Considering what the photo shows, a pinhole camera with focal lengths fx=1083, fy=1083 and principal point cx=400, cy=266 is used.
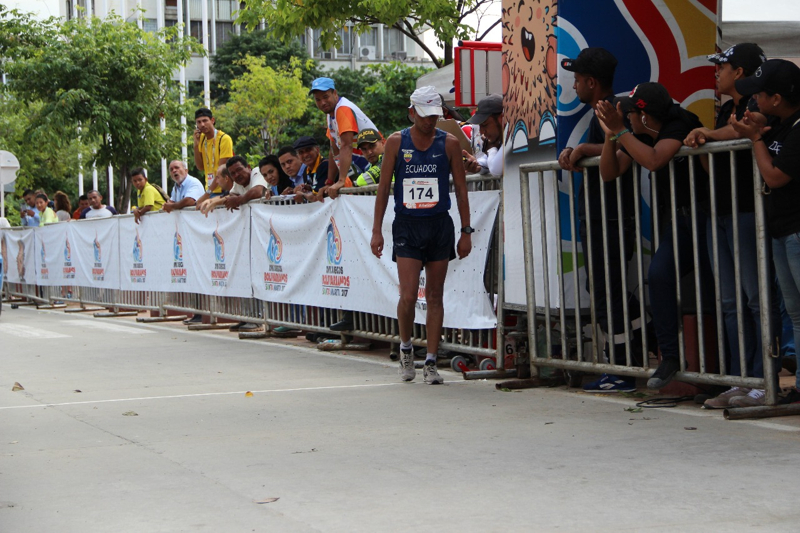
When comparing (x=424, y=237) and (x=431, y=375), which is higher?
(x=424, y=237)

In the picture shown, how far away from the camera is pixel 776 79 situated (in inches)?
213

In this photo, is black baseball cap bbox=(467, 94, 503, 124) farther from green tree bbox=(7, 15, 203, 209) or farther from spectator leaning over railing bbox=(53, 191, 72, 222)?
green tree bbox=(7, 15, 203, 209)

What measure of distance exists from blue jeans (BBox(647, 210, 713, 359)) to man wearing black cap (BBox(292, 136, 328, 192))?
5.06 metres

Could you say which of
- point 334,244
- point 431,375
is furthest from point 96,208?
point 431,375

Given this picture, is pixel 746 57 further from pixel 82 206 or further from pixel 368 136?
pixel 82 206

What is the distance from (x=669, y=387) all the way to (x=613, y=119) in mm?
1697

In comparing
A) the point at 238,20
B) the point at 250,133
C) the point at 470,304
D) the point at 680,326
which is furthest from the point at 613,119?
the point at 250,133

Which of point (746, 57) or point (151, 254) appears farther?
point (151, 254)

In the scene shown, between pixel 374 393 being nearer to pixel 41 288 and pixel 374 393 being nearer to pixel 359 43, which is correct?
pixel 41 288

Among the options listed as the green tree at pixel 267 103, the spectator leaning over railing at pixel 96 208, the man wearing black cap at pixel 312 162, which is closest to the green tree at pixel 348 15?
the spectator leaning over railing at pixel 96 208

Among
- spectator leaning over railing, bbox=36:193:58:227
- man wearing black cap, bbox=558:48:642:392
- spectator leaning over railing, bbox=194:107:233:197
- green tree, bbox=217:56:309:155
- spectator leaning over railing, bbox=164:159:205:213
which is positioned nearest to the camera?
man wearing black cap, bbox=558:48:642:392

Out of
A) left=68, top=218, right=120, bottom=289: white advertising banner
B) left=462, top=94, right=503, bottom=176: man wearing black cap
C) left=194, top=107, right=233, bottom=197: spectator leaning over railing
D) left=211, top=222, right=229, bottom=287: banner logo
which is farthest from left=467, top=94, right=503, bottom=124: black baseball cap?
left=68, top=218, right=120, bottom=289: white advertising banner

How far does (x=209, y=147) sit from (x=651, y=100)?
27.9 feet

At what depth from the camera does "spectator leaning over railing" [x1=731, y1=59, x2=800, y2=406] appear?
5.36m
